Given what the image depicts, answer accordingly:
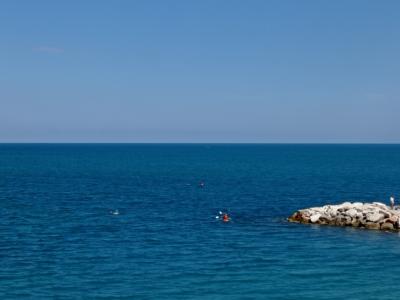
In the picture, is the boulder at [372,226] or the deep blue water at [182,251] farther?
the boulder at [372,226]

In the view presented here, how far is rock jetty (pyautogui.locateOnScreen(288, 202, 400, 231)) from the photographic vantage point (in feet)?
184

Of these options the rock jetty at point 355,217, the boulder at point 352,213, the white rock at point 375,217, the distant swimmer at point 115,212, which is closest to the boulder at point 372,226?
the rock jetty at point 355,217

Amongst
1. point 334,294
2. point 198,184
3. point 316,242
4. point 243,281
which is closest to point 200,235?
point 316,242

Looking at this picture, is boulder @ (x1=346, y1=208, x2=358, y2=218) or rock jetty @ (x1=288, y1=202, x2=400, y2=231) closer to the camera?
rock jetty @ (x1=288, y1=202, x2=400, y2=231)

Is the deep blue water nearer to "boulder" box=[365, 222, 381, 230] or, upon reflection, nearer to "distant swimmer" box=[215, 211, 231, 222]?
"distant swimmer" box=[215, 211, 231, 222]

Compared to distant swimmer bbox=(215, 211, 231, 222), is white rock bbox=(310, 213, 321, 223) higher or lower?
higher

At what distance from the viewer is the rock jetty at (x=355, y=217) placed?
5601 centimetres

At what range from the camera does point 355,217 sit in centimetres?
5841

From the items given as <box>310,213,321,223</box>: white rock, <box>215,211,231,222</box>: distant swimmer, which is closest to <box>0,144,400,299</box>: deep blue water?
<box>215,211,231,222</box>: distant swimmer

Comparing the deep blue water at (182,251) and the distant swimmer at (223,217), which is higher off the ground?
the distant swimmer at (223,217)

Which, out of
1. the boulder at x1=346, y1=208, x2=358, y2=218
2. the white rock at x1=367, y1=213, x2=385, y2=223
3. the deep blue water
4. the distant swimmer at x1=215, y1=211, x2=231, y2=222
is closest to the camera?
the deep blue water

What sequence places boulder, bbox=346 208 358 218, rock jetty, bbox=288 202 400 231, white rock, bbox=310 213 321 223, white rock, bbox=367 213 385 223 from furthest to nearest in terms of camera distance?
white rock, bbox=310 213 321 223, boulder, bbox=346 208 358 218, white rock, bbox=367 213 385 223, rock jetty, bbox=288 202 400 231

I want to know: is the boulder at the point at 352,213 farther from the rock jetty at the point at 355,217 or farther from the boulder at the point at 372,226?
the boulder at the point at 372,226

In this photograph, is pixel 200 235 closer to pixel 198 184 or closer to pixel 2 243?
pixel 2 243
